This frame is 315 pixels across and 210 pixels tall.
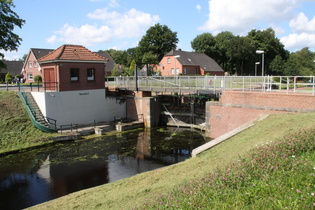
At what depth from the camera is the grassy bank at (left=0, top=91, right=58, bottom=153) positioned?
17891 mm

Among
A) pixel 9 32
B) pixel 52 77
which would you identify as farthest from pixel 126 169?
pixel 9 32

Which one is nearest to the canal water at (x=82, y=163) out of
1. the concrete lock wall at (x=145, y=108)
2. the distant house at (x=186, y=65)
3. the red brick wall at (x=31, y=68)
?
the concrete lock wall at (x=145, y=108)

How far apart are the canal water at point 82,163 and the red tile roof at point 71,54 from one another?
7.40 m

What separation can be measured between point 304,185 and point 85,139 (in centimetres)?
1683

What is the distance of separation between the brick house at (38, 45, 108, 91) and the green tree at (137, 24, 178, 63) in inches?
1777

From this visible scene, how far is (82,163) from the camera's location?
1537cm

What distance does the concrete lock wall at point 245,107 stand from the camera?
16188mm

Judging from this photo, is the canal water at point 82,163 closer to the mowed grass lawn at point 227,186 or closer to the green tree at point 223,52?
the mowed grass lawn at point 227,186

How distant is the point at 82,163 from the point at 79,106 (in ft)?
30.4

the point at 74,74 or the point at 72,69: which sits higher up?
the point at 72,69

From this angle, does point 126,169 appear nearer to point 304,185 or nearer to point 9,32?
point 304,185

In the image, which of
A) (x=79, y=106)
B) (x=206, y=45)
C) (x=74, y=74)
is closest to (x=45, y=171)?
(x=79, y=106)

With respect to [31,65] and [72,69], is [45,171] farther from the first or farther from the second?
[31,65]

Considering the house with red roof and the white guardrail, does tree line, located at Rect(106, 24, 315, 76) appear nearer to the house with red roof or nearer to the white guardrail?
the white guardrail
